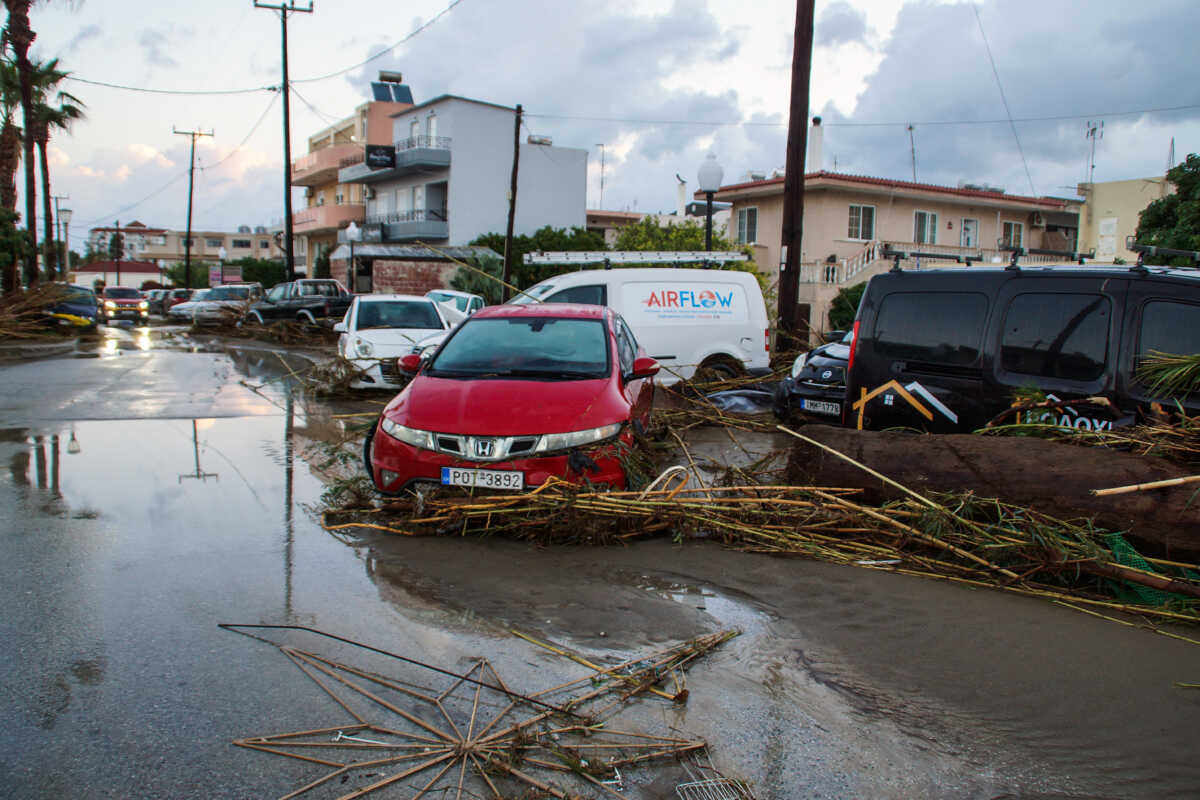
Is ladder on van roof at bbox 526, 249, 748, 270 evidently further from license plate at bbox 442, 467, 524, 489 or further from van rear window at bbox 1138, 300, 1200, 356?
van rear window at bbox 1138, 300, 1200, 356

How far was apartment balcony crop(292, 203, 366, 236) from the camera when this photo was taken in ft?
183

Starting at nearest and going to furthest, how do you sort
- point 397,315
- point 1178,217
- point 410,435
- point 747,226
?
point 410,435
point 397,315
point 1178,217
point 747,226

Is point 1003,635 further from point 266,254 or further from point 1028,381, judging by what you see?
point 266,254

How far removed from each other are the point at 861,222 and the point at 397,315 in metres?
22.8

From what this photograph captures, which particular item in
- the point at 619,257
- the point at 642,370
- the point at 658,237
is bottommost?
the point at 642,370

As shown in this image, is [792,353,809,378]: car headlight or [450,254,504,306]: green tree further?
[450,254,504,306]: green tree

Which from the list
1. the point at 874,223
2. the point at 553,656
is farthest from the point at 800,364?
the point at 874,223

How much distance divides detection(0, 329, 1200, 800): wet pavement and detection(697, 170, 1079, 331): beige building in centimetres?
2512

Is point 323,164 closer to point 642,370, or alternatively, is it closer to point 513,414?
point 642,370

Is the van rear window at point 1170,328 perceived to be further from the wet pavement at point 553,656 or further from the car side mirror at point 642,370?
the car side mirror at point 642,370

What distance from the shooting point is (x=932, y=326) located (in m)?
6.50

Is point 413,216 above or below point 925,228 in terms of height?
above

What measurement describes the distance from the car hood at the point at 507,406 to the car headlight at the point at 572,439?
0.04 m

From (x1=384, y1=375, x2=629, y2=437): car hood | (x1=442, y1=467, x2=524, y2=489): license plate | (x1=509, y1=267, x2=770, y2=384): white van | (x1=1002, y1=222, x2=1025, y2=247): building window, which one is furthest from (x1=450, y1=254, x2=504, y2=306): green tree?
(x1=442, y1=467, x2=524, y2=489): license plate
